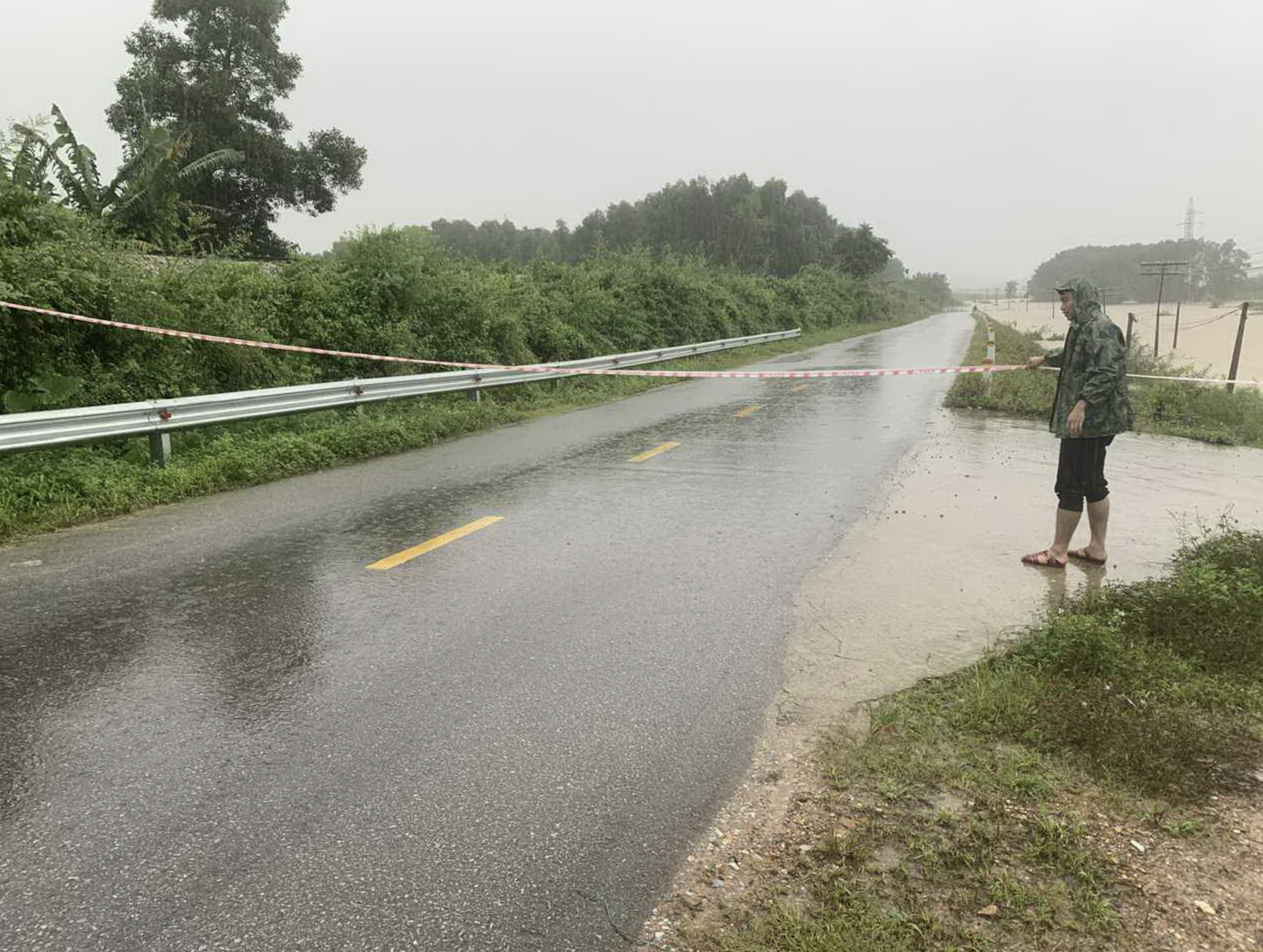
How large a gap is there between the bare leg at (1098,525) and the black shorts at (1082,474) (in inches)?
1.8

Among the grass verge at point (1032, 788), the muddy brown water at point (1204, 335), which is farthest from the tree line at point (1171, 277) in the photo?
the grass verge at point (1032, 788)

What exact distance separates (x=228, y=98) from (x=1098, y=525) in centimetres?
3900

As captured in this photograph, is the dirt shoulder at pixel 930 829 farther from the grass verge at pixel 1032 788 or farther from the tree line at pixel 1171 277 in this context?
the tree line at pixel 1171 277

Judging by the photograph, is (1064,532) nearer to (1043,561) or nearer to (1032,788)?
(1043,561)

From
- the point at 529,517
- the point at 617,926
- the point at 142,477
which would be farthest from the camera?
the point at 142,477

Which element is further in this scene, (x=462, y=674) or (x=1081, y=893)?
(x=462, y=674)

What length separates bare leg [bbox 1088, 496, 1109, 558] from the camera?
638cm

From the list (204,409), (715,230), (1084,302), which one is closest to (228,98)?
(204,409)

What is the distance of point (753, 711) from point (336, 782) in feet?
5.93

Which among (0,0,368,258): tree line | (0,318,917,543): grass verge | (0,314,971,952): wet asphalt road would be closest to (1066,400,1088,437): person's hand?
(0,314,971,952): wet asphalt road

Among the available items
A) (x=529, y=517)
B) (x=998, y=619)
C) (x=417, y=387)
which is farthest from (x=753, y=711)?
(x=417, y=387)

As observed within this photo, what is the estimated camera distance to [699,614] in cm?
525

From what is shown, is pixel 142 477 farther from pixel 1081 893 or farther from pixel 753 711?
pixel 1081 893

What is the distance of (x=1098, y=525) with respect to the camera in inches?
252
